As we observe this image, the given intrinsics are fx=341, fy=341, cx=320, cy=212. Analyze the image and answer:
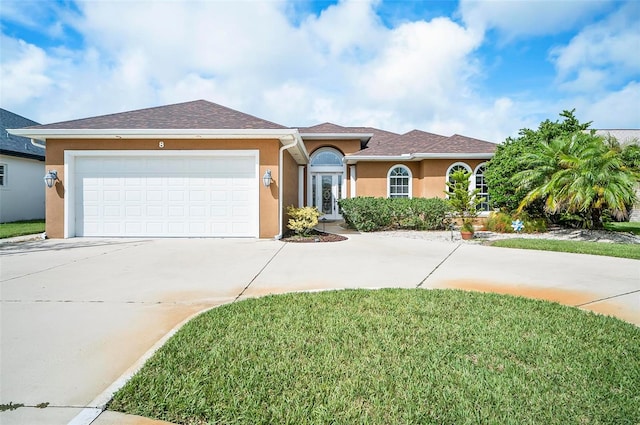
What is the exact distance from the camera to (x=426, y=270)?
21.7 feet

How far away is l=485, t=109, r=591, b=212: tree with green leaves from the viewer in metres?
13.3

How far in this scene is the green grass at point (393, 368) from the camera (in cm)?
221

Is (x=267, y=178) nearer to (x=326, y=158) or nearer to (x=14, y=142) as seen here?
(x=326, y=158)

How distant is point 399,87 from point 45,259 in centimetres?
1784

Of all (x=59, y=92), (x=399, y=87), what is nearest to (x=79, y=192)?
(x=59, y=92)

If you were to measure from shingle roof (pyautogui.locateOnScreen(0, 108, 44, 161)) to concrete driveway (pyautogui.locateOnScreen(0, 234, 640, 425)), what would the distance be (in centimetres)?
1038

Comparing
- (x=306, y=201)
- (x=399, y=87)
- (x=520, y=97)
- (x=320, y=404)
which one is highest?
(x=399, y=87)

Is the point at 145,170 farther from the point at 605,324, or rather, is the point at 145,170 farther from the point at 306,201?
the point at 605,324

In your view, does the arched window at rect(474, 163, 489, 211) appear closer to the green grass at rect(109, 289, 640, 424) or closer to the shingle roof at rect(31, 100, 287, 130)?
the shingle roof at rect(31, 100, 287, 130)

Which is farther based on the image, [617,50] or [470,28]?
[617,50]

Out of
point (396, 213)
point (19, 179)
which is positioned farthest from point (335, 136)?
point (19, 179)

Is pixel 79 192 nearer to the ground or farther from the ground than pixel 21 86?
nearer to the ground

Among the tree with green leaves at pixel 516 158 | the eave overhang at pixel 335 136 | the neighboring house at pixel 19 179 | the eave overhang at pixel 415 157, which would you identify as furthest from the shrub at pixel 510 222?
the neighboring house at pixel 19 179

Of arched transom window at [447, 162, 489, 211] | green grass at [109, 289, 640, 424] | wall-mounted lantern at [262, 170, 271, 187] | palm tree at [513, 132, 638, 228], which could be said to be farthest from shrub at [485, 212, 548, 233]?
green grass at [109, 289, 640, 424]
